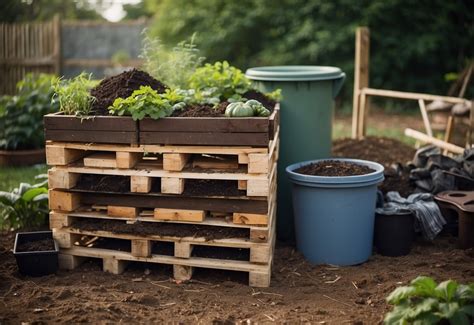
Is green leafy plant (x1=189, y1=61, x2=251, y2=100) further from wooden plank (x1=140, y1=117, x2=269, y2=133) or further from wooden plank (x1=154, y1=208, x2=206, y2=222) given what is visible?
wooden plank (x1=154, y1=208, x2=206, y2=222)

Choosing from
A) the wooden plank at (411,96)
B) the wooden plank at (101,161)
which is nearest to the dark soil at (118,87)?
the wooden plank at (101,161)

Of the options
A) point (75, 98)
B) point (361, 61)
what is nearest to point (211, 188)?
point (75, 98)

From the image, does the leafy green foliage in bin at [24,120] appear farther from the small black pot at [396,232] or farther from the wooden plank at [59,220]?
the small black pot at [396,232]

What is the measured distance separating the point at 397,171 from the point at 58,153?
327 centimetres

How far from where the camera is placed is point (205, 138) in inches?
160

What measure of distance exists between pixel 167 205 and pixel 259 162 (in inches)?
29.5

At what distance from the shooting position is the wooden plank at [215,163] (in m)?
4.23

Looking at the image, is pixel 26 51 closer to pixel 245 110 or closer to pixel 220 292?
pixel 245 110

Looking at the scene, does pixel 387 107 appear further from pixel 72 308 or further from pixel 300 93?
pixel 72 308

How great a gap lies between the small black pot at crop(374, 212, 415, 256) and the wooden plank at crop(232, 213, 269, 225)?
1278 mm

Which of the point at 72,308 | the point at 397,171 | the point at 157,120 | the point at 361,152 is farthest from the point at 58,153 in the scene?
the point at 361,152

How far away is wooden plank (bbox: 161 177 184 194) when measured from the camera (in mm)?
4121

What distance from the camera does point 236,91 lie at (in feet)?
16.4

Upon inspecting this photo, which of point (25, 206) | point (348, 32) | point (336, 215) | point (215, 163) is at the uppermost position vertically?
point (348, 32)
